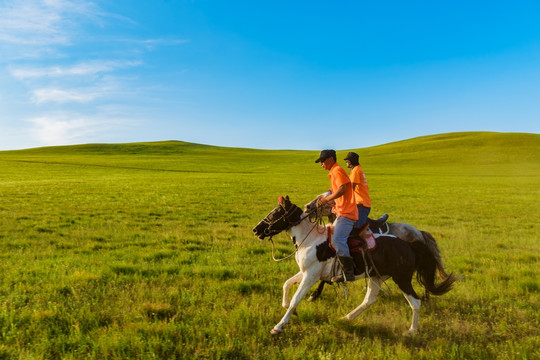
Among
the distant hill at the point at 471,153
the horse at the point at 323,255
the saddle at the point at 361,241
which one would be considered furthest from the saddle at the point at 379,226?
the distant hill at the point at 471,153

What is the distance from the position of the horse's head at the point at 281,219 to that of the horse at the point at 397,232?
364 mm

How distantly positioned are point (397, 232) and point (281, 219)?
287 cm

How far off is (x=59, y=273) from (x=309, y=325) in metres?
5.83

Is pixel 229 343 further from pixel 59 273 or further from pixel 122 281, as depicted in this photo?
pixel 59 273

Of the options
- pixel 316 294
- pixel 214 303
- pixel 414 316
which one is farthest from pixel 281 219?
pixel 414 316

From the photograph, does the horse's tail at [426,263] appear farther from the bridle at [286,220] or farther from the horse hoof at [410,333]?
the bridle at [286,220]

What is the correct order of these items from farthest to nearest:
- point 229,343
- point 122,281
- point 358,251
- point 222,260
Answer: point 222,260 → point 122,281 → point 358,251 → point 229,343

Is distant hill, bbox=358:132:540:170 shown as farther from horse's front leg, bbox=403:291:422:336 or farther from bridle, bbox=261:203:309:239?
bridle, bbox=261:203:309:239

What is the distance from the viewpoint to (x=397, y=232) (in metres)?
6.71

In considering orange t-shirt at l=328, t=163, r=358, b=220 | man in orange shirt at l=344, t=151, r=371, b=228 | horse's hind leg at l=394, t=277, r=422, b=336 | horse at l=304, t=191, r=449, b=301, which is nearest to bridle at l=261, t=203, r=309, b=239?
horse at l=304, t=191, r=449, b=301

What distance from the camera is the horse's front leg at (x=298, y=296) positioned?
5.02m

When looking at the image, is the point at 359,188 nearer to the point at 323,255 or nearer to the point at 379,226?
the point at 379,226

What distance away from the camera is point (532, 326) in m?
5.43

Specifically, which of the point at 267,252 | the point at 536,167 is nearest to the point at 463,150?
the point at 536,167
